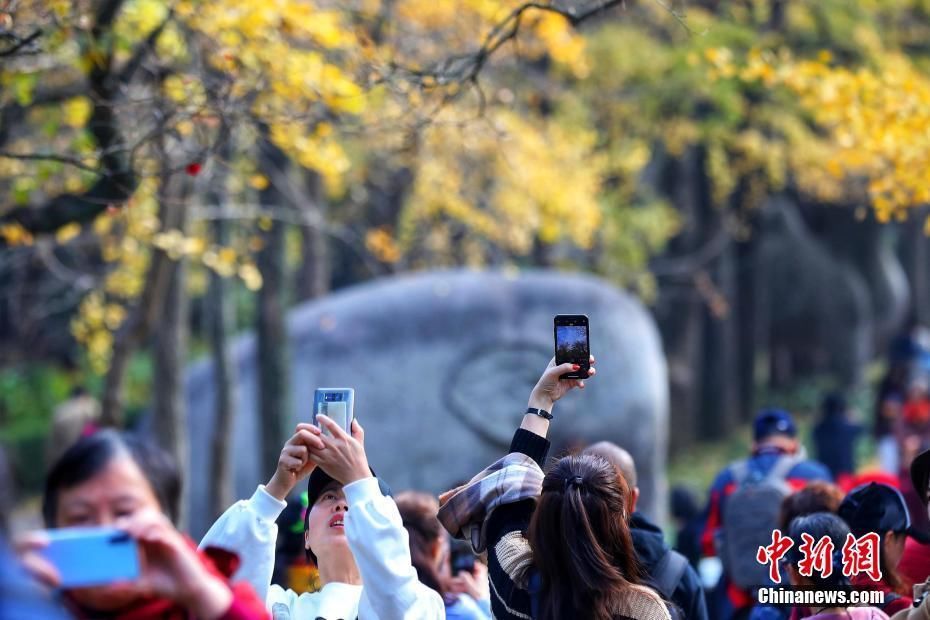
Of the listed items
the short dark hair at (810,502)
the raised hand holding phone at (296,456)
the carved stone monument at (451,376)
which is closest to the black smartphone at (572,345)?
the raised hand holding phone at (296,456)

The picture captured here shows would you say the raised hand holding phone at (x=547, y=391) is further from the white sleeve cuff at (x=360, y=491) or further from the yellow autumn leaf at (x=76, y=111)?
the yellow autumn leaf at (x=76, y=111)

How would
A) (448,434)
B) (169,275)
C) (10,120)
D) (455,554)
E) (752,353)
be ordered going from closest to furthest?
(455,554), (10,120), (169,275), (448,434), (752,353)

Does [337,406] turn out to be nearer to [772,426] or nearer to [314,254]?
[772,426]

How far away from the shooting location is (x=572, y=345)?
3.80 meters

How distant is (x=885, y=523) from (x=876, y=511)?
6 cm

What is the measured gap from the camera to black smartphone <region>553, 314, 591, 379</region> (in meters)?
3.80

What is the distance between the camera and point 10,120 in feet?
26.8

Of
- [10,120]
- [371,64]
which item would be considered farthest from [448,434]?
[371,64]

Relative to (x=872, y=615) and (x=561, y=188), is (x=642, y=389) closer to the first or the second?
(x=561, y=188)

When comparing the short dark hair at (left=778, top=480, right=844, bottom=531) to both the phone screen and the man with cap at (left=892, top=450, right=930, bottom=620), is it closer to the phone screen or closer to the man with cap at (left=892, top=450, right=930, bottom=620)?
the man with cap at (left=892, top=450, right=930, bottom=620)

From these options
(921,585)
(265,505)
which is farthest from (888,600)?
(265,505)

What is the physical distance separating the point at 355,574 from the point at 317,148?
16.2 feet

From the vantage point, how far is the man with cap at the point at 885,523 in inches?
166

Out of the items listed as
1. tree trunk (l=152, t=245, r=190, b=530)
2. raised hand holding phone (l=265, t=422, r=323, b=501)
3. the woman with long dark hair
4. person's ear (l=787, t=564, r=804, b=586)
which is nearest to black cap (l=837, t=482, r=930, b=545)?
person's ear (l=787, t=564, r=804, b=586)
